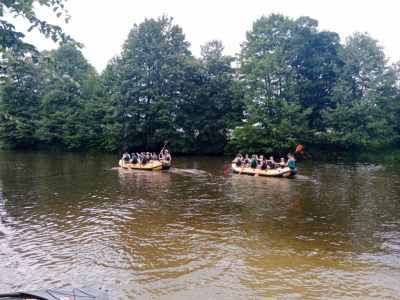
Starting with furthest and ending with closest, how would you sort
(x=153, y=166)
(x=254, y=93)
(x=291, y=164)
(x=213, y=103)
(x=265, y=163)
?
(x=213, y=103) → (x=254, y=93) → (x=153, y=166) → (x=265, y=163) → (x=291, y=164)

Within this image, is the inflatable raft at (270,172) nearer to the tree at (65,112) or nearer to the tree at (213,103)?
the tree at (213,103)

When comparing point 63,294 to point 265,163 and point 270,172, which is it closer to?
point 270,172

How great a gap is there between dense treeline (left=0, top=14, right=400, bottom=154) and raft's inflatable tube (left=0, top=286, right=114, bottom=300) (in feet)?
96.2

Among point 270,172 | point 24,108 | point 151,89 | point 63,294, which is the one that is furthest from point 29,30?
point 24,108

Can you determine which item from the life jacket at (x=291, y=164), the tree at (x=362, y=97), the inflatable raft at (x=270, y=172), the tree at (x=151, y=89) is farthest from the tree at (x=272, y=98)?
the life jacket at (x=291, y=164)

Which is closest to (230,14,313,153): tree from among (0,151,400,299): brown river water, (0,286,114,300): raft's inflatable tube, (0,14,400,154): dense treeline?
(0,14,400,154): dense treeline

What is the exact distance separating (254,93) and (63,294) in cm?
3211

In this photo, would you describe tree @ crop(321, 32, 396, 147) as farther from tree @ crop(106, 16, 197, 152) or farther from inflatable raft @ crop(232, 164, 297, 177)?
tree @ crop(106, 16, 197, 152)

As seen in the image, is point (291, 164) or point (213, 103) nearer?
point (291, 164)

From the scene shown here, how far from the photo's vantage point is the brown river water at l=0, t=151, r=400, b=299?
16.5 ft

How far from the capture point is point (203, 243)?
22.5 ft

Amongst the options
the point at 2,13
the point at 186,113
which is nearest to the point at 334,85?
the point at 186,113

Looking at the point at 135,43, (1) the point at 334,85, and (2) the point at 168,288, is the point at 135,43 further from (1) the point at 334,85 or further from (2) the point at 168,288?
(2) the point at 168,288

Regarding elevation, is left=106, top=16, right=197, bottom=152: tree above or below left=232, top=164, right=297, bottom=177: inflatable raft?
above
